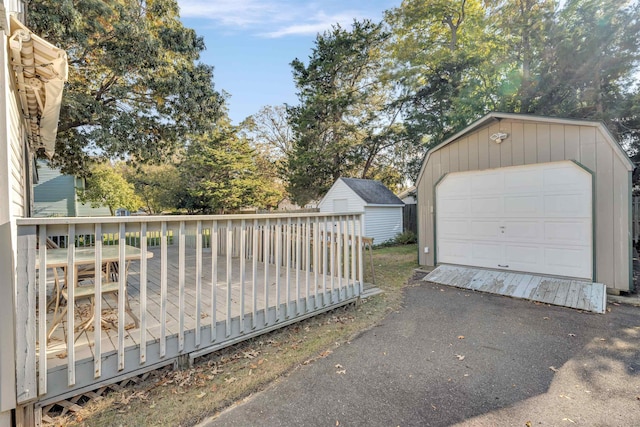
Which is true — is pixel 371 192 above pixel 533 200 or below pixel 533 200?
above

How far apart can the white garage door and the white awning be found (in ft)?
23.9

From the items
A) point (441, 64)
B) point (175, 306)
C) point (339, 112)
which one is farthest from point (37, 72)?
point (339, 112)

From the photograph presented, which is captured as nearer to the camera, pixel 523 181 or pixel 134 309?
pixel 134 309

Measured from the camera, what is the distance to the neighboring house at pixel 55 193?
1533 centimetres

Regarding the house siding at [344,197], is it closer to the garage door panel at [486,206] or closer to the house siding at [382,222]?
the house siding at [382,222]

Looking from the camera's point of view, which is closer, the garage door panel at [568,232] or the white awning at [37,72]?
the white awning at [37,72]

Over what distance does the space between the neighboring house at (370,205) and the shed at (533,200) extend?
5.49 meters

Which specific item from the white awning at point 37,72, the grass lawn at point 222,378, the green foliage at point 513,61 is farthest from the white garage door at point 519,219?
the white awning at point 37,72

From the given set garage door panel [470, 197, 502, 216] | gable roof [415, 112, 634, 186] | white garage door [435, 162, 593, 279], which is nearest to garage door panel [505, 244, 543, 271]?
white garage door [435, 162, 593, 279]

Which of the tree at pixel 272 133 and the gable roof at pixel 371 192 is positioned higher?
the tree at pixel 272 133

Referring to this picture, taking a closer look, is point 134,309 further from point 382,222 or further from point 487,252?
point 382,222

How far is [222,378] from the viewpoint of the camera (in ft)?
9.54

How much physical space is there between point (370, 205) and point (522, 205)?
7.43m

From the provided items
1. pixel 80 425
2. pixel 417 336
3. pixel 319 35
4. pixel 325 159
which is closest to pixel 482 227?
pixel 417 336
